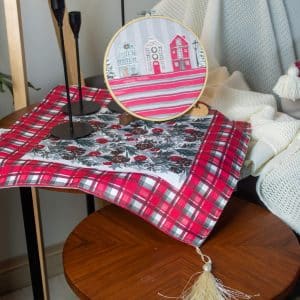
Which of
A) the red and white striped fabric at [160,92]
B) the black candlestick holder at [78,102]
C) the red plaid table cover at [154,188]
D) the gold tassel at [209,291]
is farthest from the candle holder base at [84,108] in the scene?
the gold tassel at [209,291]

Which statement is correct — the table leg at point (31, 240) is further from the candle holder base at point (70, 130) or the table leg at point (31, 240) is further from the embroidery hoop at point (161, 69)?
the embroidery hoop at point (161, 69)

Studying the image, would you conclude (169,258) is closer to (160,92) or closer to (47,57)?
(160,92)

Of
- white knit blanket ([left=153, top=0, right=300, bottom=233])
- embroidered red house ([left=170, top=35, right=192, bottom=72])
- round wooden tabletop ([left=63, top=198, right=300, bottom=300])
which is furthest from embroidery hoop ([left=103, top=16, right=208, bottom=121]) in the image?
round wooden tabletop ([left=63, top=198, right=300, bottom=300])

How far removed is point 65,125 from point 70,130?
0.04 metres

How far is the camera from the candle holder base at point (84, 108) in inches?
37.6

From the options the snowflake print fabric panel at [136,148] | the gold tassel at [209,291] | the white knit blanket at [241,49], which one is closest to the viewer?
the gold tassel at [209,291]

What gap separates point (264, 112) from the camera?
965 mm

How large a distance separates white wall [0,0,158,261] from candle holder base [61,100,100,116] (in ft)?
0.93

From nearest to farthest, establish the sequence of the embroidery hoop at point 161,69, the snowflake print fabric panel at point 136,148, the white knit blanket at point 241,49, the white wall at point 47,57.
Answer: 1. the snowflake print fabric panel at point 136,148
2. the embroidery hoop at point 161,69
3. the white knit blanket at point 241,49
4. the white wall at point 47,57

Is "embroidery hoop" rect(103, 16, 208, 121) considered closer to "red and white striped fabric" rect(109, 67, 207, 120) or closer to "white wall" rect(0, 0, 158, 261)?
"red and white striped fabric" rect(109, 67, 207, 120)

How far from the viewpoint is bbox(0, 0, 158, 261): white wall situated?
1.18 meters

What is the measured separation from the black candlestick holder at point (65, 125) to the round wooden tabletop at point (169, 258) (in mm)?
167

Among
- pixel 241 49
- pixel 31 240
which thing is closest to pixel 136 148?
pixel 31 240

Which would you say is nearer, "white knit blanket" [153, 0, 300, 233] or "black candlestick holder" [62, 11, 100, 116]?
"black candlestick holder" [62, 11, 100, 116]
